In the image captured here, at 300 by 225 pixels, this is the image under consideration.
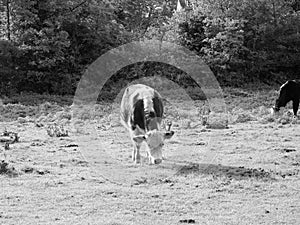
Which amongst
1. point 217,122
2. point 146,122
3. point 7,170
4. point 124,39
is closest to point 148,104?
point 146,122

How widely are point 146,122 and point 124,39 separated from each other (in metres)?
23.0

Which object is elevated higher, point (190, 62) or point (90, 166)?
point (190, 62)

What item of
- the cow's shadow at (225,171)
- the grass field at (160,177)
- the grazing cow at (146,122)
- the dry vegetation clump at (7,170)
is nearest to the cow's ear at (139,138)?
the grazing cow at (146,122)

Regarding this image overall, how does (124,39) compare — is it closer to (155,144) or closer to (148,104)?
(148,104)

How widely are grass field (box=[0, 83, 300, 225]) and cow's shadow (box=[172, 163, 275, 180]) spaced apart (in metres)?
0.02

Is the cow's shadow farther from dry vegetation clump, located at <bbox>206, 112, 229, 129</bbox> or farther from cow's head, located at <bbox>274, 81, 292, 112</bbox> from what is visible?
cow's head, located at <bbox>274, 81, 292, 112</bbox>

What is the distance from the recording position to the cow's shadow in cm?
955

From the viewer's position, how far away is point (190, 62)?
106 ft

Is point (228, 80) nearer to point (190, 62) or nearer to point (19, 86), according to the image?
point (190, 62)

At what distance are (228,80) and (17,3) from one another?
13.6 meters

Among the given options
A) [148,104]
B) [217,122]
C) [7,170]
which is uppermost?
[148,104]

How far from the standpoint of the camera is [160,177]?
9.69m

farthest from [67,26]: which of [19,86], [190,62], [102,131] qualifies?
[102,131]

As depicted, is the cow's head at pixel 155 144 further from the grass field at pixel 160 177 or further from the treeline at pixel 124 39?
the treeline at pixel 124 39
